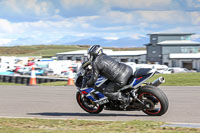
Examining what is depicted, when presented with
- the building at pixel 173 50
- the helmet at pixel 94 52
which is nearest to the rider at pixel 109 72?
A: the helmet at pixel 94 52

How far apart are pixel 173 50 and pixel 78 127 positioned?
79163 mm

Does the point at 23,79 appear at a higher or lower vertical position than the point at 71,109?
higher

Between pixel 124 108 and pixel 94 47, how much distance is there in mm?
1449

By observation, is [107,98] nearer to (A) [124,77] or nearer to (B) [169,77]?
(A) [124,77]

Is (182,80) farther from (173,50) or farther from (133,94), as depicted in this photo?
(173,50)

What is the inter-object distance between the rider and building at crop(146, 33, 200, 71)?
69982 millimetres

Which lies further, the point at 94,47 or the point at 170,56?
the point at 170,56

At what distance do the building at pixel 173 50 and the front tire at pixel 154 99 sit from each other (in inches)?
2751

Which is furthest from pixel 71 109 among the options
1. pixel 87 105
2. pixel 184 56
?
pixel 184 56

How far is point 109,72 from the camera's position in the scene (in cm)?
786

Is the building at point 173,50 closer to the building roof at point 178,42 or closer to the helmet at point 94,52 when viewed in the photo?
the building roof at point 178,42

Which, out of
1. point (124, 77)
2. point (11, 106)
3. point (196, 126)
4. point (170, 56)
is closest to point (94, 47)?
point (124, 77)

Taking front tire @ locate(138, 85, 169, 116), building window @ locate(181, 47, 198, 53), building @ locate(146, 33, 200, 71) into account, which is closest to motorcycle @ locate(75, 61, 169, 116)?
front tire @ locate(138, 85, 169, 116)

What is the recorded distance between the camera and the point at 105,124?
6754 millimetres
